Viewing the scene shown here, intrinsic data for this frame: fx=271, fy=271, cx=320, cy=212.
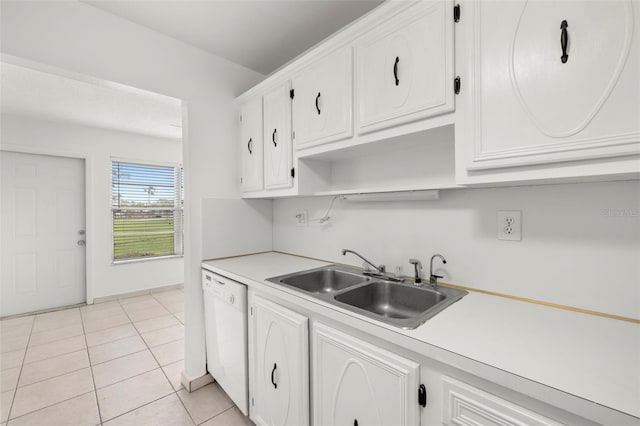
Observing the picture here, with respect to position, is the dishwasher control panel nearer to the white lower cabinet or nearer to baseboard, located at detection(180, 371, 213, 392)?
baseboard, located at detection(180, 371, 213, 392)

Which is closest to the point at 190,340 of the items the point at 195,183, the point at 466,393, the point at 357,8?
the point at 195,183

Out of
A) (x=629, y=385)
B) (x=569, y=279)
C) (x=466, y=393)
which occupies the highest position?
(x=569, y=279)

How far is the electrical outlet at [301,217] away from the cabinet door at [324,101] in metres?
0.66

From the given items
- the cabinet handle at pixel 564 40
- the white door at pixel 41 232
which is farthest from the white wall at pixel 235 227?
the white door at pixel 41 232

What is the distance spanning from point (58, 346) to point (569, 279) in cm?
405

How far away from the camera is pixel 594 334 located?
88 centimetres

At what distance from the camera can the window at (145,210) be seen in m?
4.08

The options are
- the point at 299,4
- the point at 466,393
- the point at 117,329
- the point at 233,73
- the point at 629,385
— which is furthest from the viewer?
the point at 117,329

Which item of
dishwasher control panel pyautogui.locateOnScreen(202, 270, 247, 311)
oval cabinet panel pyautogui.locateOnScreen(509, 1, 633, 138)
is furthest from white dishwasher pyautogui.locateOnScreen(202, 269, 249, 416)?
oval cabinet panel pyautogui.locateOnScreen(509, 1, 633, 138)

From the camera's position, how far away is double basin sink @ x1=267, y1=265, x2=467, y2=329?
1.29m

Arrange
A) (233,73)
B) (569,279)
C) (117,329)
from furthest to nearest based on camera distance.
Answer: (117,329), (233,73), (569,279)

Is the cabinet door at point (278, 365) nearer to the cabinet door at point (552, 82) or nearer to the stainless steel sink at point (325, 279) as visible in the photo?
the stainless steel sink at point (325, 279)

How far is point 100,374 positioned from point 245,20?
2935mm

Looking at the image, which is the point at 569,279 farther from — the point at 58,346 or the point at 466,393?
the point at 58,346
